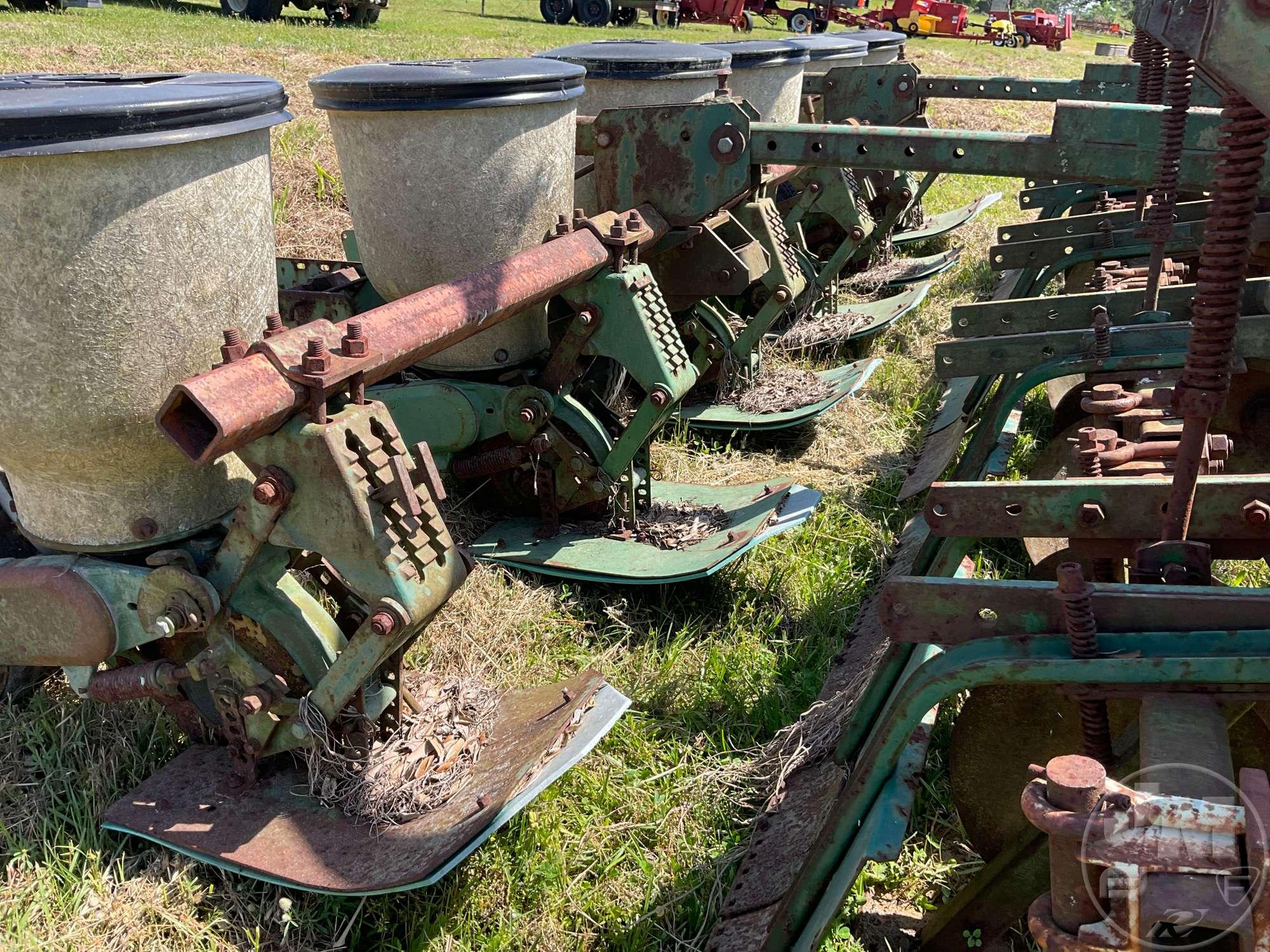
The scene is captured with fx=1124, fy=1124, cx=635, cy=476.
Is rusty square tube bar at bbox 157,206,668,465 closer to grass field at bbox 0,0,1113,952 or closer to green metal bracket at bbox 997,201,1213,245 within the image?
grass field at bbox 0,0,1113,952

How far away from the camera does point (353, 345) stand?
254cm

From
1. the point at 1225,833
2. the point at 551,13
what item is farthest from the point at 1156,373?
the point at 551,13

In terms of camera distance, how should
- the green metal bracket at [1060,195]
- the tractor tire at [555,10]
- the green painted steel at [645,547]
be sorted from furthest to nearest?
the tractor tire at [555,10] → the green metal bracket at [1060,195] → the green painted steel at [645,547]

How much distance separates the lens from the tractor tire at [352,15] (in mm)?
18031

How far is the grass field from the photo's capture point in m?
2.59

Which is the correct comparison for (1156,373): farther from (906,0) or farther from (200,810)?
(906,0)

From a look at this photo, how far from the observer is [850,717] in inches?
116

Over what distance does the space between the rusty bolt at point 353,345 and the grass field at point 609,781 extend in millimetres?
1174

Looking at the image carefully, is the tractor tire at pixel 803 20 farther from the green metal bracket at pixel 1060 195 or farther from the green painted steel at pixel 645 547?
the green painted steel at pixel 645 547

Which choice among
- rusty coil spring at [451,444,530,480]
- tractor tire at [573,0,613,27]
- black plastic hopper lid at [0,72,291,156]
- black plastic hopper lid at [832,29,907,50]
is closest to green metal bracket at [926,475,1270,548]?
black plastic hopper lid at [0,72,291,156]

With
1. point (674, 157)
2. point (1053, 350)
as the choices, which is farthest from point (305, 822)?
point (674, 157)

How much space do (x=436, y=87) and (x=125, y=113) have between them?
4.45ft

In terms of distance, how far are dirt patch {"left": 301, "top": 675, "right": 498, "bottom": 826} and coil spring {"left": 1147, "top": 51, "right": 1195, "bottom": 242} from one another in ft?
7.18

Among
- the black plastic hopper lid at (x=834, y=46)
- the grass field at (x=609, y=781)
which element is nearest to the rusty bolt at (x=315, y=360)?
the grass field at (x=609, y=781)
